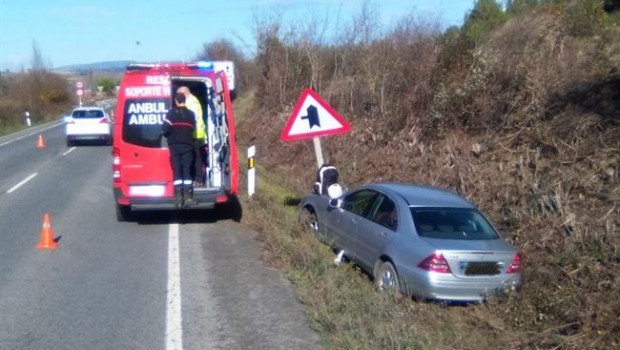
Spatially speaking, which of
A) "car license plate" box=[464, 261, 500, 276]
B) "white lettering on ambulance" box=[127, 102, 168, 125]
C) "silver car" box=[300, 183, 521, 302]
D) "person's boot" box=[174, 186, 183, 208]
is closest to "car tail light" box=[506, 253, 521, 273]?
"silver car" box=[300, 183, 521, 302]

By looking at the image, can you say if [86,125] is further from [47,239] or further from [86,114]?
[47,239]

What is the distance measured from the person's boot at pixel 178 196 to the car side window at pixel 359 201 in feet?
9.93

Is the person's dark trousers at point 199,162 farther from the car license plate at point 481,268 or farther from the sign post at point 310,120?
the car license plate at point 481,268

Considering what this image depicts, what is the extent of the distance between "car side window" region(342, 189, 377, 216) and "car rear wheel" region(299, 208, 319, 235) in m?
0.94

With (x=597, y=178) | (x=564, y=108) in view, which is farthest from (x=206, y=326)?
(x=564, y=108)

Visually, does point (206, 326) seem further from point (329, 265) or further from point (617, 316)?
point (617, 316)

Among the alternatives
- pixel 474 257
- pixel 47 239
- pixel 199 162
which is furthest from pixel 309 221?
pixel 474 257

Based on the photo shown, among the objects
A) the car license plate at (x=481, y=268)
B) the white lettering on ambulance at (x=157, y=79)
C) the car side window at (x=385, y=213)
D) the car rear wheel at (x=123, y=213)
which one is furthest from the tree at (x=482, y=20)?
the car license plate at (x=481, y=268)

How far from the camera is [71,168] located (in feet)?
84.7

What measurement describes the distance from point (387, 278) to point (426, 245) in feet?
2.35

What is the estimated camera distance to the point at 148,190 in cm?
1466

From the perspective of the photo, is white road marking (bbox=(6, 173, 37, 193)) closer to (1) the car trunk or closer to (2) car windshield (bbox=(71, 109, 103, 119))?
(2) car windshield (bbox=(71, 109, 103, 119))

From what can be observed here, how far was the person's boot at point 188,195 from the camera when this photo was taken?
14.6 m

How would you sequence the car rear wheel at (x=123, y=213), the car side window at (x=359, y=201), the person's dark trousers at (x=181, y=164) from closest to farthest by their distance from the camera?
1. the car side window at (x=359, y=201)
2. the person's dark trousers at (x=181, y=164)
3. the car rear wheel at (x=123, y=213)
